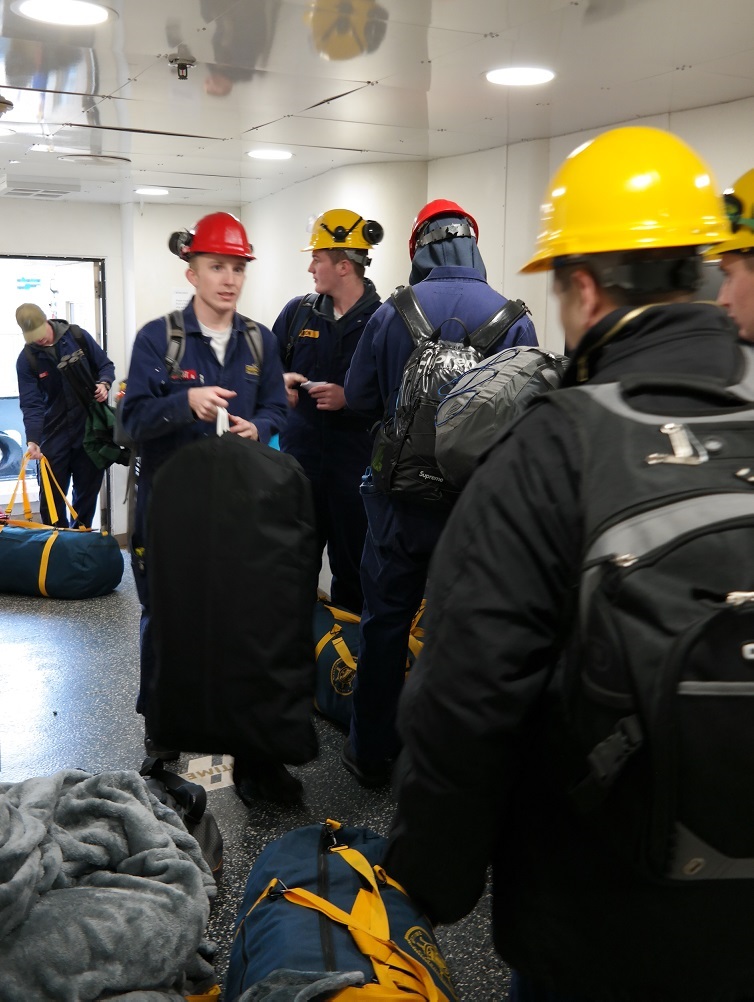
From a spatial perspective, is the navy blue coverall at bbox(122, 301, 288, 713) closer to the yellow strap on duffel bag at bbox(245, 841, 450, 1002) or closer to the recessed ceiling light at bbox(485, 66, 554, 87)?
the yellow strap on duffel bag at bbox(245, 841, 450, 1002)

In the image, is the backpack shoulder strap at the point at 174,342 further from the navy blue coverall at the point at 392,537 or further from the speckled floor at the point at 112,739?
the speckled floor at the point at 112,739

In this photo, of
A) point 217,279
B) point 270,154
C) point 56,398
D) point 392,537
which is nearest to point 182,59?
point 217,279

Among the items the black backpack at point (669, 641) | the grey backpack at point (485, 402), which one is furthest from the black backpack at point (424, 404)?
the black backpack at point (669, 641)

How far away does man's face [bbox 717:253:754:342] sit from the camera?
186 centimetres

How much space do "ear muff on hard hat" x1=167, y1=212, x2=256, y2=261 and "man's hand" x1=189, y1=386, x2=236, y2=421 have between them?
19.7 inches

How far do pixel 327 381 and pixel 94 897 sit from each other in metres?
2.57

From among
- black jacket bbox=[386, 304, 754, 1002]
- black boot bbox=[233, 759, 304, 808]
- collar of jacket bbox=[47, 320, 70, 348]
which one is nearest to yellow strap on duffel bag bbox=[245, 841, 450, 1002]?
black jacket bbox=[386, 304, 754, 1002]

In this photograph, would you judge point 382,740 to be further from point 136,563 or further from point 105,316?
point 105,316

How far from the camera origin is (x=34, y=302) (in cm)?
824

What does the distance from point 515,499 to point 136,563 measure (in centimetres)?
205

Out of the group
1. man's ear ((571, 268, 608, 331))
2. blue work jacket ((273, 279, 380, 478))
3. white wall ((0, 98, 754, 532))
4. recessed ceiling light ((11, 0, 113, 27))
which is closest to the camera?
man's ear ((571, 268, 608, 331))

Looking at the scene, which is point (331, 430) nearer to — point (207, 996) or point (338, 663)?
point (338, 663)

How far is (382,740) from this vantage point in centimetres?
302

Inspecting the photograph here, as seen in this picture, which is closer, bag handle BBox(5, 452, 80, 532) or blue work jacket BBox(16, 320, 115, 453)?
bag handle BBox(5, 452, 80, 532)
